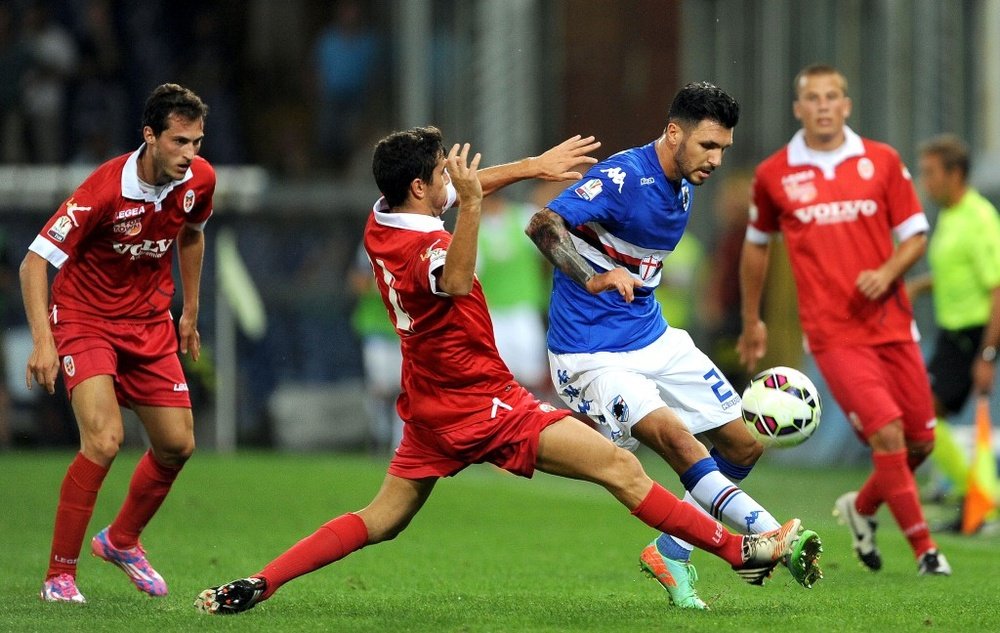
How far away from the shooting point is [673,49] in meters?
21.2

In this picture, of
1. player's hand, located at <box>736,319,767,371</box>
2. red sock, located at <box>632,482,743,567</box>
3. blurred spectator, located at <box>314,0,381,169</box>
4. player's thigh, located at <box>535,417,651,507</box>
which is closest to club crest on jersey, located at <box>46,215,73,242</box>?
player's thigh, located at <box>535,417,651,507</box>

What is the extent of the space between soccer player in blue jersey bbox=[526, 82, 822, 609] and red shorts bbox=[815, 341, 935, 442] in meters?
1.35

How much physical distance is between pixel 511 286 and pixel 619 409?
9382 millimetres

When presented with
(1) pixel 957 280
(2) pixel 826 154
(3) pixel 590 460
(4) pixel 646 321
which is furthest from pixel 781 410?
(1) pixel 957 280

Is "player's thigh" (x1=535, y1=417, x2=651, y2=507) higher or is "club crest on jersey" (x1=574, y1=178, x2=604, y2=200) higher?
"club crest on jersey" (x1=574, y1=178, x2=604, y2=200)

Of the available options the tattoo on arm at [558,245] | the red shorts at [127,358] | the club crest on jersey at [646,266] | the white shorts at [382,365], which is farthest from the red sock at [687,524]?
the white shorts at [382,365]

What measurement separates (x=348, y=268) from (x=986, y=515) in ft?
31.1

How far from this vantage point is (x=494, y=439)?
6391 mm

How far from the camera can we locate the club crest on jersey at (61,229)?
23.8 feet

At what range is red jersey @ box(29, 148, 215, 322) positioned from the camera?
731 cm

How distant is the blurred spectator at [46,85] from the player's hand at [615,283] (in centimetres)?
1277

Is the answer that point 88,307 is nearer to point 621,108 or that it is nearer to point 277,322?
point 277,322

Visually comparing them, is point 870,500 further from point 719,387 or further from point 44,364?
point 44,364

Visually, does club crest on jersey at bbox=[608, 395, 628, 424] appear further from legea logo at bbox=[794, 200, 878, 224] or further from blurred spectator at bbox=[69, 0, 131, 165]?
blurred spectator at bbox=[69, 0, 131, 165]
